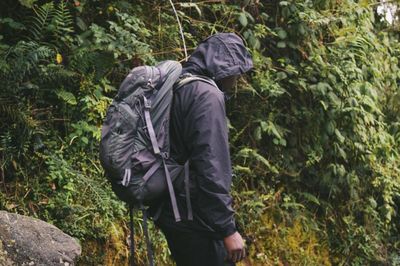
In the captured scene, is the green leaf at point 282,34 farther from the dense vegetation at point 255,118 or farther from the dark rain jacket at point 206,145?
the dark rain jacket at point 206,145

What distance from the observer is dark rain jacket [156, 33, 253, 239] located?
3523mm

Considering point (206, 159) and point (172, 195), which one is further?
point (172, 195)

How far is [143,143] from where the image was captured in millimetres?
3676

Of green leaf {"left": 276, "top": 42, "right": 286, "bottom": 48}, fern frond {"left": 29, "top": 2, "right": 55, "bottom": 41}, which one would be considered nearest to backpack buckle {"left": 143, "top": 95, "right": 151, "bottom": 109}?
fern frond {"left": 29, "top": 2, "right": 55, "bottom": 41}

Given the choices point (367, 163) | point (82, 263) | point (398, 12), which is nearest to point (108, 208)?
point (82, 263)

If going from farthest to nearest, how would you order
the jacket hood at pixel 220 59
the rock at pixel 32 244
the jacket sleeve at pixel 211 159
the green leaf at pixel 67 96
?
the green leaf at pixel 67 96
the rock at pixel 32 244
the jacket hood at pixel 220 59
the jacket sleeve at pixel 211 159

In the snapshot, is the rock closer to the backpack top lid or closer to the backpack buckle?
the backpack top lid

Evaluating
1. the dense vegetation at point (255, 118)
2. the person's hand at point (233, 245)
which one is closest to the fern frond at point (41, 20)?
the dense vegetation at point (255, 118)

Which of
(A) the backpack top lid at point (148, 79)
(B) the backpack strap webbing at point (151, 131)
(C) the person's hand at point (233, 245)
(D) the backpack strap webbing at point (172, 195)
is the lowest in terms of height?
(C) the person's hand at point (233, 245)

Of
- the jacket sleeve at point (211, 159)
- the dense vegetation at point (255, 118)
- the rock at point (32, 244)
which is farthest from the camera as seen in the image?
the dense vegetation at point (255, 118)

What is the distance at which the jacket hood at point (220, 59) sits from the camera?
3.87 meters

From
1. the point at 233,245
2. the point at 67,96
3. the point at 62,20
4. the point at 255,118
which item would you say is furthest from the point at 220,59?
the point at 255,118

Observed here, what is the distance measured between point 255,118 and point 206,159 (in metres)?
3.99

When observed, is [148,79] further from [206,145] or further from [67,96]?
[67,96]
